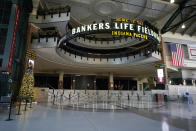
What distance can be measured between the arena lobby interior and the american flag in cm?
17

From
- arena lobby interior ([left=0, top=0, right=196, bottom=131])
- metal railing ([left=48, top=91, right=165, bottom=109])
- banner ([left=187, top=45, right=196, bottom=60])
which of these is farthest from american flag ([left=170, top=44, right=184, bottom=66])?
metal railing ([left=48, top=91, right=165, bottom=109])

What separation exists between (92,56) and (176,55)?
16.1 m

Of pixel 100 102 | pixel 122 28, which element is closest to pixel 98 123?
pixel 122 28

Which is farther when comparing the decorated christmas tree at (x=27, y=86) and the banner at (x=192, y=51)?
the banner at (x=192, y=51)

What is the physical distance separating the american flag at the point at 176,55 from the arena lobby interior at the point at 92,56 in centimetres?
17

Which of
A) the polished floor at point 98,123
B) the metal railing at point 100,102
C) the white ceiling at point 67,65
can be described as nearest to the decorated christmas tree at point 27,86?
the metal railing at point 100,102

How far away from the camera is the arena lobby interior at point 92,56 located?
7477 mm

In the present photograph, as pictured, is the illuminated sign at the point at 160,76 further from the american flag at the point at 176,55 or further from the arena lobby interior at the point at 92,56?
the american flag at the point at 176,55

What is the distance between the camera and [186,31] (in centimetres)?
2358

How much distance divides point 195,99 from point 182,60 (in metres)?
9.42

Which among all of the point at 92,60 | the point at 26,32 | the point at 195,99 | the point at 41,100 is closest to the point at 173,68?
the point at 195,99

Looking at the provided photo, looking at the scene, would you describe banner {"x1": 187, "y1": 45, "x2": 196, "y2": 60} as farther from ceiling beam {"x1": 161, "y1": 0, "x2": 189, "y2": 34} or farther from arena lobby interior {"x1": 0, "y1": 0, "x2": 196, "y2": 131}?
ceiling beam {"x1": 161, "y1": 0, "x2": 189, "y2": 34}

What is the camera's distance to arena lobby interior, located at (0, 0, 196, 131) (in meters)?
7.48

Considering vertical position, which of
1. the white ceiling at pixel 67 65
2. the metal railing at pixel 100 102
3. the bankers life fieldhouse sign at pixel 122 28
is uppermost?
the bankers life fieldhouse sign at pixel 122 28
